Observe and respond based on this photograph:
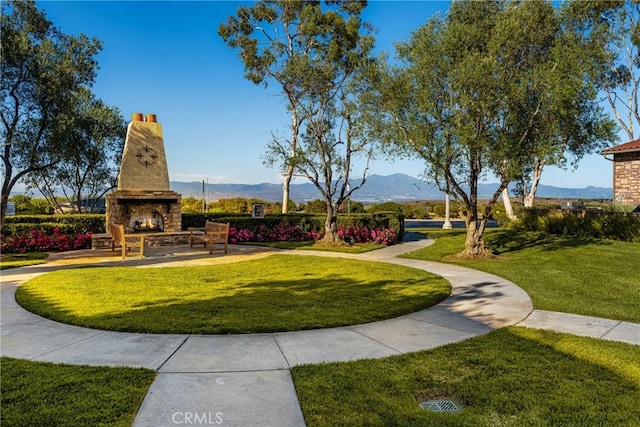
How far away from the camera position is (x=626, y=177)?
21047 millimetres

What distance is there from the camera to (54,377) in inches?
148

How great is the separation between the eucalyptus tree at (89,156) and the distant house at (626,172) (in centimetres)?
2618

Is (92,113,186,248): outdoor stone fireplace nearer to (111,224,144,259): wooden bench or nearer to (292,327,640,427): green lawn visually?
(111,224,144,259): wooden bench

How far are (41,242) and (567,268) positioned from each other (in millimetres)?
16794

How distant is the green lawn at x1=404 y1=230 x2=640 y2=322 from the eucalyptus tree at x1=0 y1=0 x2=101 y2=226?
→ 43.6ft

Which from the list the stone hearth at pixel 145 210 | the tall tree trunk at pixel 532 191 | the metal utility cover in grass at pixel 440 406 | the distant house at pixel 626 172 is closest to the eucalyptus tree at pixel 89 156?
the stone hearth at pixel 145 210

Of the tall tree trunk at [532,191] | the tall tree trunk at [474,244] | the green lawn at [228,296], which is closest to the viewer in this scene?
the green lawn at [228,296]

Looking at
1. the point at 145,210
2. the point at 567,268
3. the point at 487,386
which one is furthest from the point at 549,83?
the point at 145,210

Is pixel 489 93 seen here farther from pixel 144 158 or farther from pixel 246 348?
pixel 144 158

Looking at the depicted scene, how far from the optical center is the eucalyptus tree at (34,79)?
12.9 m

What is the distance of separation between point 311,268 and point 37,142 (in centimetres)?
1108

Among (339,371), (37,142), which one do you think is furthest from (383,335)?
(37,142)

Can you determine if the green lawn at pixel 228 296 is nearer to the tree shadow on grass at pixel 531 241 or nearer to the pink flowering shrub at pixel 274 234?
the pink flowering shrub at pixel 274 234

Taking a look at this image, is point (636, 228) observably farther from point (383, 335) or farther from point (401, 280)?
point (383, 335)
